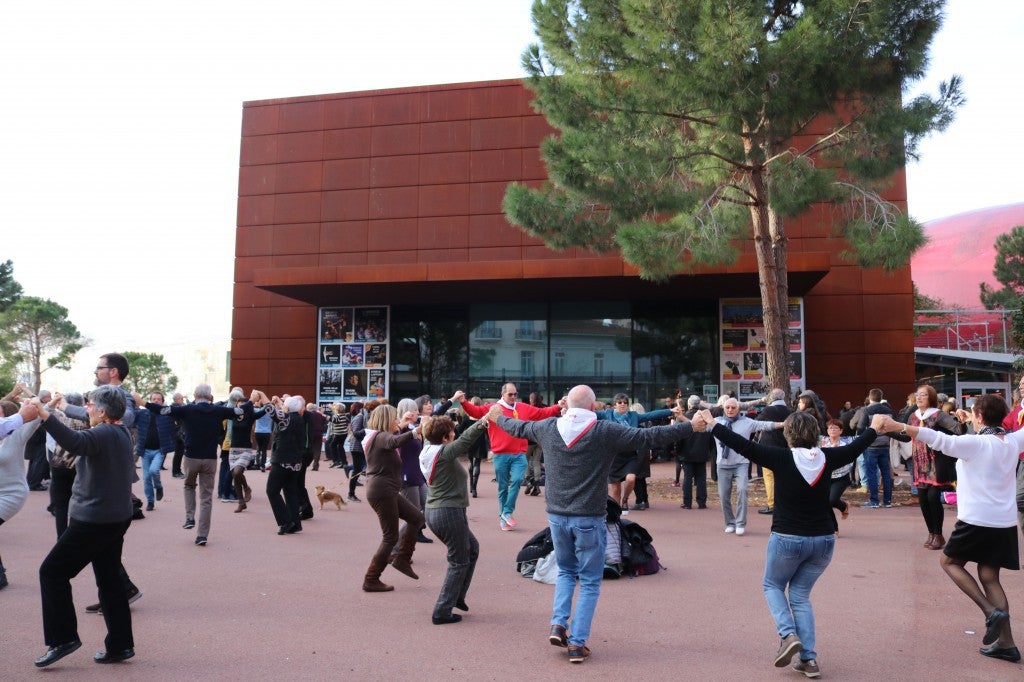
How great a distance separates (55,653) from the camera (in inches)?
197

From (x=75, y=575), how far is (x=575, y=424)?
3.36 m

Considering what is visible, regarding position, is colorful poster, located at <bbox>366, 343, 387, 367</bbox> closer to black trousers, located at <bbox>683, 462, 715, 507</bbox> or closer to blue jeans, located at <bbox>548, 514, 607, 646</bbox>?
black trousers, located at <bbox>683, 462, 715, 507</bbox>

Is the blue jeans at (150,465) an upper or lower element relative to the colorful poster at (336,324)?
lower

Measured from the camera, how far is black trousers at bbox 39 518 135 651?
5.04 metres

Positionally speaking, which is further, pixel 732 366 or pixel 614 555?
pixel 732 366

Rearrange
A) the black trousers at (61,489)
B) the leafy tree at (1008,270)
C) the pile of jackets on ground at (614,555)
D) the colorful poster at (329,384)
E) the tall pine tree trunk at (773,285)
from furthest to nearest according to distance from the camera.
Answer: the leafy tree at (1008,270), the colorful poster at (329,384), the tall pine tree trunk at (773,285), the black trousers at (61,489), the pile of jackets on ground at (614,555)

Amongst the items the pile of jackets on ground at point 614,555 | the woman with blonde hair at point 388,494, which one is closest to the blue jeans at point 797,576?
the pile of jackets on ground at point 614,555

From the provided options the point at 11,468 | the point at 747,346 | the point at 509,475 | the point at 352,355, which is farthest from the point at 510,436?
the point at 352,355

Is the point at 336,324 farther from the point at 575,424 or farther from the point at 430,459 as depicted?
the point at 575,424

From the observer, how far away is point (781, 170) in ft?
44.7

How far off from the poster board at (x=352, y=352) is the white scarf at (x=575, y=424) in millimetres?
18220

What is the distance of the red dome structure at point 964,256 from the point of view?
8231cm

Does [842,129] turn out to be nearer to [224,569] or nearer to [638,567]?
[638,567]

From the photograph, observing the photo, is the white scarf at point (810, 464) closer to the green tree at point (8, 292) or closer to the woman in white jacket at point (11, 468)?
the woman in white jacket at point (11, 468)
